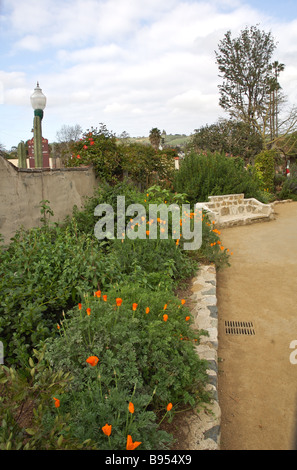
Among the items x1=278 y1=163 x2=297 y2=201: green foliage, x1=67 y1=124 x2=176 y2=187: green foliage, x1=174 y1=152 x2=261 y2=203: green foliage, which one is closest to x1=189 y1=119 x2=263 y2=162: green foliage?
x1=278 y1=163 x2=297 y2=201: green foliage

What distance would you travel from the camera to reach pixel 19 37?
4.15m

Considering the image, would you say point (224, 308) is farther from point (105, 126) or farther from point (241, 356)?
point (105, 126)

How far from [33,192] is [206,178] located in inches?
208

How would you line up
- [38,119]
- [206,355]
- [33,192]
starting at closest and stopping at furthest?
1. [206,355]
2. [33,192]
3. [38,119]

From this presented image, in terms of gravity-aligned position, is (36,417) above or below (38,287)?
below

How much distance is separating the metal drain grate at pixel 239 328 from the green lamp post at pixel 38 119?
4.34m

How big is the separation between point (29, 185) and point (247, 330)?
141 inches

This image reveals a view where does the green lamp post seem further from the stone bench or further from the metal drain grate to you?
the metal drain grate

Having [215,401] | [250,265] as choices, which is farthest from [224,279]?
[215,401]

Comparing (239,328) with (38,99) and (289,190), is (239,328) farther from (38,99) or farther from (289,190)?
(289,190)

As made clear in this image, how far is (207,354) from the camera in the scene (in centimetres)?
265

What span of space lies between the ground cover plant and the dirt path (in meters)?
0.39

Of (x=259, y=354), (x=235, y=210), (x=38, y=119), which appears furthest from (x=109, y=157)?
(x=259, y=354)
